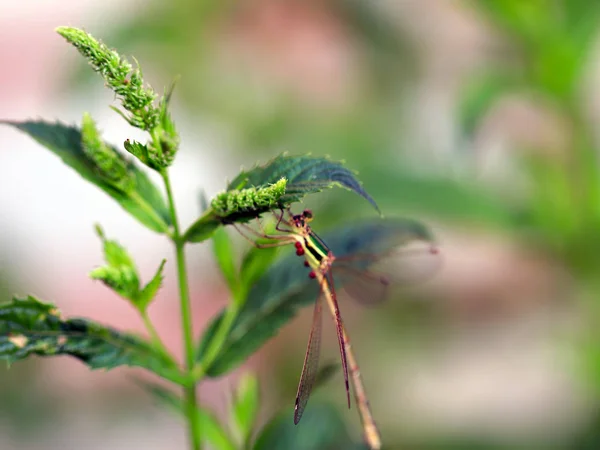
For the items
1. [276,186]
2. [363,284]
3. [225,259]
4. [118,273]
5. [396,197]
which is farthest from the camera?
[396,197]

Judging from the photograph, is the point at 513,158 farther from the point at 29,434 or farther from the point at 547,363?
the point at 29,434

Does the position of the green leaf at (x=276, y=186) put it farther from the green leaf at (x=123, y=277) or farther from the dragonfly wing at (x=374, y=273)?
the dragonfly wing at (x=374, y=273)

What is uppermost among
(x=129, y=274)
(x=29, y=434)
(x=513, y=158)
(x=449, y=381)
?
(x=513, y=158)

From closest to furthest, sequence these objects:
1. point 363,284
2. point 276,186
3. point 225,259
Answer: point 276,186
point 225,259
point 363,284

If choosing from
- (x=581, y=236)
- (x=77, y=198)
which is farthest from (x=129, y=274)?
(x=77, y=198)

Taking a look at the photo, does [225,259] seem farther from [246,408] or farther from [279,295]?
[246,408]

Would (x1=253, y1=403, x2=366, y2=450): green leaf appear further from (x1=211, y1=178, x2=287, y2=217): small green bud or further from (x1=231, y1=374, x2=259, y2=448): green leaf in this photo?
(x1=211, y1=178, x2=287, y2=217): small green bud

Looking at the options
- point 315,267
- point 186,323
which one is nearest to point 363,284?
point 315,267
